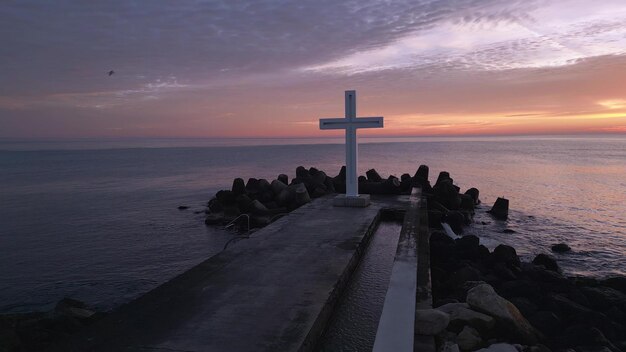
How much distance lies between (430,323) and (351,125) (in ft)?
24.2

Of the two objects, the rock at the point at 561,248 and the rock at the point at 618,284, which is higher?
the rock at the point at 618,284

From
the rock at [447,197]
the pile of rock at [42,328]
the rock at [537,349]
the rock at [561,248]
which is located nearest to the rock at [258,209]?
the rock at [447,197]

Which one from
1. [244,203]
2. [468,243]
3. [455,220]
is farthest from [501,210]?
[244,203]

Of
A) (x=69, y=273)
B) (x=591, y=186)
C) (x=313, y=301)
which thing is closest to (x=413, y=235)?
(x=313, y=301)

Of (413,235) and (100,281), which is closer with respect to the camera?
(413,235)

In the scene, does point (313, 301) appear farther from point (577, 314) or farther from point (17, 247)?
point (17, 247)

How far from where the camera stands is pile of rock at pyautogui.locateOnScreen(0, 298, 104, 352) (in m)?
5.74

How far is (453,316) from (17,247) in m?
15.3

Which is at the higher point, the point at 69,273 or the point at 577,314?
the point at 577,314

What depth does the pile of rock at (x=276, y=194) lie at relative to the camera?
48.8ft

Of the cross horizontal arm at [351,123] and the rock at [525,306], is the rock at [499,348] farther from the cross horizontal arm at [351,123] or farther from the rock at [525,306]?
the cross horizontal arm at [351,123]

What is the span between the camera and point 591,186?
3098cm

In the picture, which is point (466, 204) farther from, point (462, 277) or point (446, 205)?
point (462, 277)

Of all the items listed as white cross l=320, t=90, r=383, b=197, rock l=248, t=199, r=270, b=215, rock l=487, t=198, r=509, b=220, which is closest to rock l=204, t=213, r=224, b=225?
rock l=248, t=199, r=270, b=215
